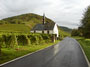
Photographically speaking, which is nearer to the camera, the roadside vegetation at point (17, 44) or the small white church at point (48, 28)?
the roadside vegetation at point (17, 44)

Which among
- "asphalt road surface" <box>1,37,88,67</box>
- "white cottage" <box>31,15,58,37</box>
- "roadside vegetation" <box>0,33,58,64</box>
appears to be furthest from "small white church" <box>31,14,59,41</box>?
"asphalt road surface" <box>1,37,88,67</box>

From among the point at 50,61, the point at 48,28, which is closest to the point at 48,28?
the point at 48,28

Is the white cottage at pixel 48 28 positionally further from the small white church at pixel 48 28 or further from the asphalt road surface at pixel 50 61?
the asphalt road surface at pixel 50 61

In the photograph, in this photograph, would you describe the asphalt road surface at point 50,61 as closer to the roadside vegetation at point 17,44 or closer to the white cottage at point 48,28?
the roadside vegetation at point 17,44

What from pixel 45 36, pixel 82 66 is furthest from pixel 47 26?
pixel 82 66

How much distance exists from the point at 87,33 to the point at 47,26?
111ft

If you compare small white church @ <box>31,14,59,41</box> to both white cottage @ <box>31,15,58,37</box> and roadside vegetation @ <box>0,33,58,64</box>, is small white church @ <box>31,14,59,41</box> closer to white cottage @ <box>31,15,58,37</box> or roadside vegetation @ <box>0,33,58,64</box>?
white cottage @ <box>31,15,58,37</box>

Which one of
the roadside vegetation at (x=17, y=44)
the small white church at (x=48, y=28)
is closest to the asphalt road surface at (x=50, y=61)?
the roadside vegetation at (x=17, y=44)

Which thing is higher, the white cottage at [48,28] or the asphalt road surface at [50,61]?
the white cottage at [48,28]

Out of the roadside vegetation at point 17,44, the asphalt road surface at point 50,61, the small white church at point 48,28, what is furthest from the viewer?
the small white church at point 48,28

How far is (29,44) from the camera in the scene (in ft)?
77.6

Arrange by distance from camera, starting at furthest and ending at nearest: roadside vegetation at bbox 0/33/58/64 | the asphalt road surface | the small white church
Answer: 1. the small white church
2. roadside vegetation at bbox 0/33/58/64
3. the asphalt road surface

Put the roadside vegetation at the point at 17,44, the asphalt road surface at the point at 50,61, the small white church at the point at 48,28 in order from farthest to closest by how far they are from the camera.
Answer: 1. the small white church at the point at 48,28
2. the roadside vegetation at the point at 17,44
3. the asphalt road surface at the point at 50,61

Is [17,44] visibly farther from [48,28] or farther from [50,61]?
[48,28]
